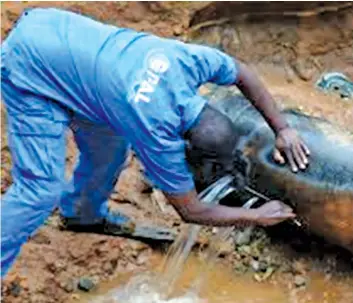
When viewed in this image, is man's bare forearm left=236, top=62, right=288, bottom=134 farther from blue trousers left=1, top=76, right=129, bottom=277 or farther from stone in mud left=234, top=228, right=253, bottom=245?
stone in mud left=234, top=228, right=253, bottom=245

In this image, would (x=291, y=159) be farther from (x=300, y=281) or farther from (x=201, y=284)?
(x=201, y=284)

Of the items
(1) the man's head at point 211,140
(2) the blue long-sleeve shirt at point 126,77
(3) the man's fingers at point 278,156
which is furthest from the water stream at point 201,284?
(2) the blue long-sleeve shirt at point 126,77

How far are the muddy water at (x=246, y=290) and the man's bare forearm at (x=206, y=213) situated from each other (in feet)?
2.36

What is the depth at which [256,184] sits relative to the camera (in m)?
4.98

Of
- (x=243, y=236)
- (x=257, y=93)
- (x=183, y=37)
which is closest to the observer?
(x=257, y=93)

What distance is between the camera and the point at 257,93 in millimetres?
4488

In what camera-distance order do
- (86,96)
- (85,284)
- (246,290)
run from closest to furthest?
(86,96) → (85,284) → (246,290)

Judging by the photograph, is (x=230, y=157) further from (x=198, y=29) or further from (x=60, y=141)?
(x=198, y=29)

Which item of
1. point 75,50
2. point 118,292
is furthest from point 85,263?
point 75,50

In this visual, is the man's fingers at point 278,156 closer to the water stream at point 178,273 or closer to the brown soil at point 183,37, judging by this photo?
the water stream at point 178,273

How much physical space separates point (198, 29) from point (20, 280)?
206 centimetres

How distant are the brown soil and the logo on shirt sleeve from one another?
1159 mm

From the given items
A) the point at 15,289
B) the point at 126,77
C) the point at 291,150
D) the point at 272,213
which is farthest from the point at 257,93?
the point at 15,289

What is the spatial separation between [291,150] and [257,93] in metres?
0.35
